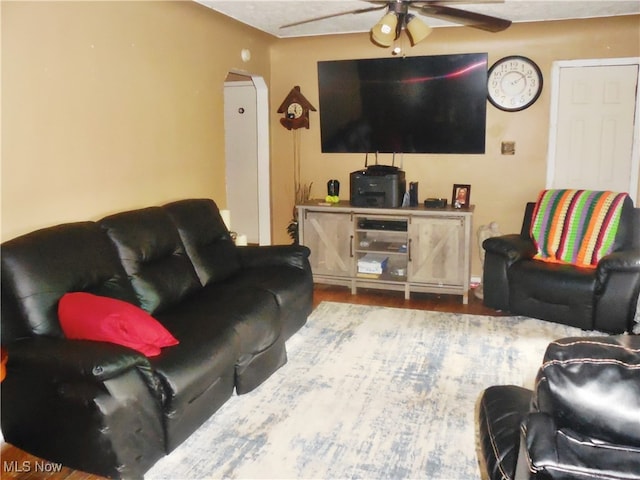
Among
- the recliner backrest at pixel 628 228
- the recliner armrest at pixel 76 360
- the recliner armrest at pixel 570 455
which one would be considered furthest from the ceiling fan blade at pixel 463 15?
the recliner armrest at pixel 570 455

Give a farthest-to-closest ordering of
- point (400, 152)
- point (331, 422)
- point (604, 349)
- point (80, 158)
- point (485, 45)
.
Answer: point (400, 152) → point (485, 45) → point (80, 158) → point (331, 422) → point (604, 349)

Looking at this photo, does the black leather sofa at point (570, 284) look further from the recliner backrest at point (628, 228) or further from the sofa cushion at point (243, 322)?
the sofa cushion at point (243, 322)

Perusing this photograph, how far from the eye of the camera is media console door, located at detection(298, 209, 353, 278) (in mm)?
5066

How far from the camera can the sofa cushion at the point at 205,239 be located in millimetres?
3645

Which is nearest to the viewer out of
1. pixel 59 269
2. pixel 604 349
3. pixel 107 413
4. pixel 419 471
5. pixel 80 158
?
pixel 604 349

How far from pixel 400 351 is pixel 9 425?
2.28m

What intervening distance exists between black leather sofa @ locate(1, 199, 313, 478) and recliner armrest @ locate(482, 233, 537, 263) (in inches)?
62.8

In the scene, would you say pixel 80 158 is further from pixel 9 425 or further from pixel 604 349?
pixel 604 349

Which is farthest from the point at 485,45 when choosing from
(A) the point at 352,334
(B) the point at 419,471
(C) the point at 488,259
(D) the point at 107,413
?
(D) the point at 107,413

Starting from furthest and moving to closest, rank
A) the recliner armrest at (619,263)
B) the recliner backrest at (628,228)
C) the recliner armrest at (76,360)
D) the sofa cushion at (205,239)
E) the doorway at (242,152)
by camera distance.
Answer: the doorway at (242,152)
the recliner backrest at (628,228)
the recliner armrest at (619,263)
the sofa cushion at (205,239)
the recliner armrest at (76,360)

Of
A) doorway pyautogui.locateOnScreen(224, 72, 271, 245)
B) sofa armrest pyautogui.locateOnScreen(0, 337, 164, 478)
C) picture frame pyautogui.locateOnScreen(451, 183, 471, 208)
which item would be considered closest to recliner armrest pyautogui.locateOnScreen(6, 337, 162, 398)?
sofa armrest pyautogui.locateOnScreen(0, 337, 164, 478)

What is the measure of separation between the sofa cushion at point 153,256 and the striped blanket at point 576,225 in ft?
9.12

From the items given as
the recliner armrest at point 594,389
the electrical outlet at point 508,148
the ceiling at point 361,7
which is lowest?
the recliner armrest at point 594,389

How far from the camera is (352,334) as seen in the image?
4.04m
